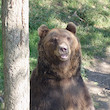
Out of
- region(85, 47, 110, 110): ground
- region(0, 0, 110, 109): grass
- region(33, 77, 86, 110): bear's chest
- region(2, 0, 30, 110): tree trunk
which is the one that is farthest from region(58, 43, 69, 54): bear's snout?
region(0, 0, 110, 109): grass

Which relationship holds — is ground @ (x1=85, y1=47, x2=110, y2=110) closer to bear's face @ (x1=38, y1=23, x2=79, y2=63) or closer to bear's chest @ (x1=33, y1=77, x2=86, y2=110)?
bear's chest @ (x1=33, y1=77, x2=86, y2=110)

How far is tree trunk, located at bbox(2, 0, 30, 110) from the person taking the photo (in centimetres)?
294

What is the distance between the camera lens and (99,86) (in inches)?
264

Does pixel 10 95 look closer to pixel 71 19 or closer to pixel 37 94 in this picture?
pixel 37 94

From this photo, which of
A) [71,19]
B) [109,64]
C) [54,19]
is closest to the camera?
[109,64]

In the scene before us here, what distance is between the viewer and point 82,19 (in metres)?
9.80

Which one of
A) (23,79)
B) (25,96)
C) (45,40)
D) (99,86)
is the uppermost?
(45,40)

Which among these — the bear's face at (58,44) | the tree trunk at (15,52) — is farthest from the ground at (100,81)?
the tree trunk at (15,52)

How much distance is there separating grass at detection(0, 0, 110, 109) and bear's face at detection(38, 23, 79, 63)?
9.83 ft

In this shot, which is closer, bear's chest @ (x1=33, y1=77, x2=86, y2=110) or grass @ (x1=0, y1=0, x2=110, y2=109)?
bear's chest @ (x1=33, y1=77, x2=86, y2=110)

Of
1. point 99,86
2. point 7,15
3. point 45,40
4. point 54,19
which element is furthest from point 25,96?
point 54,19

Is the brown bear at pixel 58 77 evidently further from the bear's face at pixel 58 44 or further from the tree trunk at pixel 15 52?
the tree trunk at pixel 15 52

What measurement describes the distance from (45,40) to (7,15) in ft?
5.54

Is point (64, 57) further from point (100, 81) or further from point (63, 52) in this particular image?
point (100, 81)
